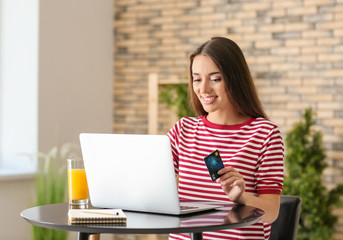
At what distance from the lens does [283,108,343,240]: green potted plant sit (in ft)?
14.6

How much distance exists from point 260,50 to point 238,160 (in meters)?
2.93

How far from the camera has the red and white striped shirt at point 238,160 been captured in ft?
7.38

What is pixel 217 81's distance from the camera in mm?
2326

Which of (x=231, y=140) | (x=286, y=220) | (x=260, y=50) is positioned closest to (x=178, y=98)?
(x=260, y=50)

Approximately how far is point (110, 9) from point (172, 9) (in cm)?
61

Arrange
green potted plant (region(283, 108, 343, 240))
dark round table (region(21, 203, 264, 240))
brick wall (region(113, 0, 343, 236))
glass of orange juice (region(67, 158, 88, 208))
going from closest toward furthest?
dark round table (region(21, 203, 264, 240))
glass of orange juice (region(67, 158, 88, 208))
green potted plant (region(283, 108, 343, 240))
brick wall (region(113, 0, 343, 236))

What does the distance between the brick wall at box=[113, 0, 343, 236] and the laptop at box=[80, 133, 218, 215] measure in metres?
3.00

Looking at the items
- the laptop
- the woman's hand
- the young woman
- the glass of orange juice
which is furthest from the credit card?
the glass of orange juice

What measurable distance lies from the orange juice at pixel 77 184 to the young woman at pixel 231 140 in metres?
0.44

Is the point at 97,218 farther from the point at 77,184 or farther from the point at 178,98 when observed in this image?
the point at 178,98

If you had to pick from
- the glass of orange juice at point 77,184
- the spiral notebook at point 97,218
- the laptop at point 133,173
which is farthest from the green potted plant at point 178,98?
the spiral notebook at point 97,218

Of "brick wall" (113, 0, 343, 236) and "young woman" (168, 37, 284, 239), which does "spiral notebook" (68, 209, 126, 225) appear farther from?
"brick wall" (113, 0, 343, 236)

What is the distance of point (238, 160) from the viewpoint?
2293 millimetres

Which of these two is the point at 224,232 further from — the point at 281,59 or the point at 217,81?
the point at 281,59
